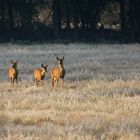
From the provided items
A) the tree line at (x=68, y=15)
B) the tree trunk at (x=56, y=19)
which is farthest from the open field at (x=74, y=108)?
the tree line at (x=68, y=15)

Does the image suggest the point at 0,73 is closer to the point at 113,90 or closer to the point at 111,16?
the point at 113,90

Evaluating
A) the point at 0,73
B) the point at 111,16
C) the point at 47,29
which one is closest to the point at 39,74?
the point at 0,73

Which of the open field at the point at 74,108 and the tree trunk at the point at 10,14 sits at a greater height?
the tree trunk at the point at 10,14

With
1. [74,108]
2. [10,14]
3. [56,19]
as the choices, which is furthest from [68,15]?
[74,108]

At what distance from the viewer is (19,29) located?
64.1m

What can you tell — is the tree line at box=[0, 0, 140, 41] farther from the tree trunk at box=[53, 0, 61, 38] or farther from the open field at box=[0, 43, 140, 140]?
the open field at box=[0, 43, 140, 140]

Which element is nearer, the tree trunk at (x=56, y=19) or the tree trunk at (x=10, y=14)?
the tree trunk at (x=56, y=19)

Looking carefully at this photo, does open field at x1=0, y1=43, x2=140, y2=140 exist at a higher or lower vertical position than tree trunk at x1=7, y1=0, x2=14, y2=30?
lower

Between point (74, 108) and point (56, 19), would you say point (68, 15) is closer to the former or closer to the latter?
point (56, 19)

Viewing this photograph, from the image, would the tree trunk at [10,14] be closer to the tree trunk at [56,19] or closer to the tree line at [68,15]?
the tree line at [68,15]

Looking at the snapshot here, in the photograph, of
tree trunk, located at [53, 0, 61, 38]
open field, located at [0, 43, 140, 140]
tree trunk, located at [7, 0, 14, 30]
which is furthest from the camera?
tree trunk, located at [7, 0, 14, 30]

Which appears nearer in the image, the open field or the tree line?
the open field

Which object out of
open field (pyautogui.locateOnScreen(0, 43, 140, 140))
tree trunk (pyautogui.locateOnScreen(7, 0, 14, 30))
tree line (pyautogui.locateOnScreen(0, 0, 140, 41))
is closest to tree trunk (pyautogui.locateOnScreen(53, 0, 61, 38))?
tree line (pyautogui.locateOnScreen(0, 0, 140, 41))

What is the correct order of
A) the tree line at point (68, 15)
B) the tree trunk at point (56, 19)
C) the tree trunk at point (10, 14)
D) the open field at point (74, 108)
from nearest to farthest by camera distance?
the open field at point (74, 108)
the tree trunk at point (56, 19)
the tree line at point (68, 15)
the tree trunk at point (10, 14)
